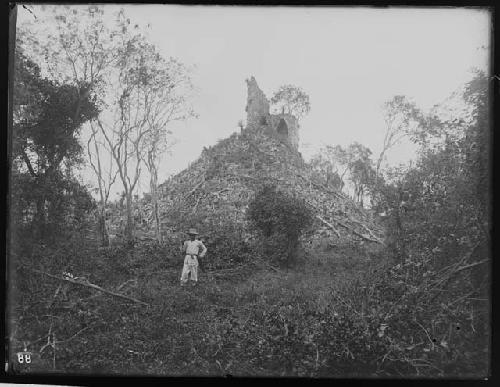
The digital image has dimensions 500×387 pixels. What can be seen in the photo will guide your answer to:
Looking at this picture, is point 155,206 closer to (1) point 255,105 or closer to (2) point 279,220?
(2) point 279,220

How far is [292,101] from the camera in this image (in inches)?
223

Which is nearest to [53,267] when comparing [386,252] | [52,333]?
[52,333]

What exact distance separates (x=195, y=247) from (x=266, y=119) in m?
2.03

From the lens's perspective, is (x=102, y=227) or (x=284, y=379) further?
(x=102, y=227)

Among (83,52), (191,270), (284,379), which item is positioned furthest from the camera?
(83,52)

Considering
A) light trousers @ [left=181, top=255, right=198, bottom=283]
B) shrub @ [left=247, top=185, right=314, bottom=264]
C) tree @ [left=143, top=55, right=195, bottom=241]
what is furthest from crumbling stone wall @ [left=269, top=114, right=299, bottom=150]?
light trousers @ [left=181, top=255, right=198, bottom=283]

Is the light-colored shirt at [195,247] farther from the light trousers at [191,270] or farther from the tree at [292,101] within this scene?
the tree at [292,101]

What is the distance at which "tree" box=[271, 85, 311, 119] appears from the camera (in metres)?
5.65

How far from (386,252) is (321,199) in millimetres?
1153

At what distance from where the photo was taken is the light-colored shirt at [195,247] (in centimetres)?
568

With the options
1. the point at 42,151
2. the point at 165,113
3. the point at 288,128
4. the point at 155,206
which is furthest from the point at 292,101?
the point at 42,151

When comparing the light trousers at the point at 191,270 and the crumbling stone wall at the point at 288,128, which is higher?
the crumbling stone wall at the point at 288,128

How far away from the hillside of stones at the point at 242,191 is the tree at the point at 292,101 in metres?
0.40

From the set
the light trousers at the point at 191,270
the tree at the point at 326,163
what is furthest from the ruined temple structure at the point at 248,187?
the light trousers at the point at 191,270
